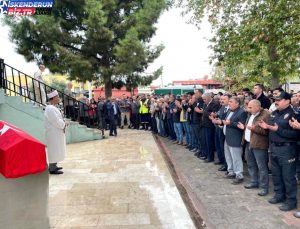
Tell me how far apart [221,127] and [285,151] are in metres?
2.84

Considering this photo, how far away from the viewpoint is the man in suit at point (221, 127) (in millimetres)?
8156

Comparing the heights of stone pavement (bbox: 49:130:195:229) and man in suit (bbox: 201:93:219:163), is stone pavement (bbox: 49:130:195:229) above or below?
below

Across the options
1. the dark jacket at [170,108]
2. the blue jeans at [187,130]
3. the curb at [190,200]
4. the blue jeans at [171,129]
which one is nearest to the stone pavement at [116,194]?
the curb at [190,200]

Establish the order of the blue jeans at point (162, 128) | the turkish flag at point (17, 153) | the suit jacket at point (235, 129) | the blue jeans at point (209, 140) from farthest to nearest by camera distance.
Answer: the blue jeans at point (162, 128)
the blue jeans at point (209, 140)
the suit jacket at point (235, 129)
the turkish flag at point (17, 153)

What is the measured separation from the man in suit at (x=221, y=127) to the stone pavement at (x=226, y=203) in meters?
0.25

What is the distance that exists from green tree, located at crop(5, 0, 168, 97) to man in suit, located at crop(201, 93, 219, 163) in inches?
395

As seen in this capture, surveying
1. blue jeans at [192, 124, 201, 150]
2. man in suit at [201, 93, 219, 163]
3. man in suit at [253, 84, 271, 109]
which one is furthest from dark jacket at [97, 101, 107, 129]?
man in suit at [253, 84, 271, 109]

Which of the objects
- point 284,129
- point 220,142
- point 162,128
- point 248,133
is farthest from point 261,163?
point 162,128

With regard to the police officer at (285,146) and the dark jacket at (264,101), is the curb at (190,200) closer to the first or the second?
the police officer at (285,146)

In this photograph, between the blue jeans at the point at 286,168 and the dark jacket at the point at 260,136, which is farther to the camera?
the dark jacket at the point at 260,136

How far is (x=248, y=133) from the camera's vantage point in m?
6.81

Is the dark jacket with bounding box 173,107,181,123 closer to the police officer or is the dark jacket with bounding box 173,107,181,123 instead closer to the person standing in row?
the person standing in row

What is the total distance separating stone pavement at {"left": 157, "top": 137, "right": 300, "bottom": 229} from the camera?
17.1 feet

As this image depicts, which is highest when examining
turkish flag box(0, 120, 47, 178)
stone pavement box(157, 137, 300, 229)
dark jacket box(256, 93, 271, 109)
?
dark jacket box(256, 93, 271, 109)
